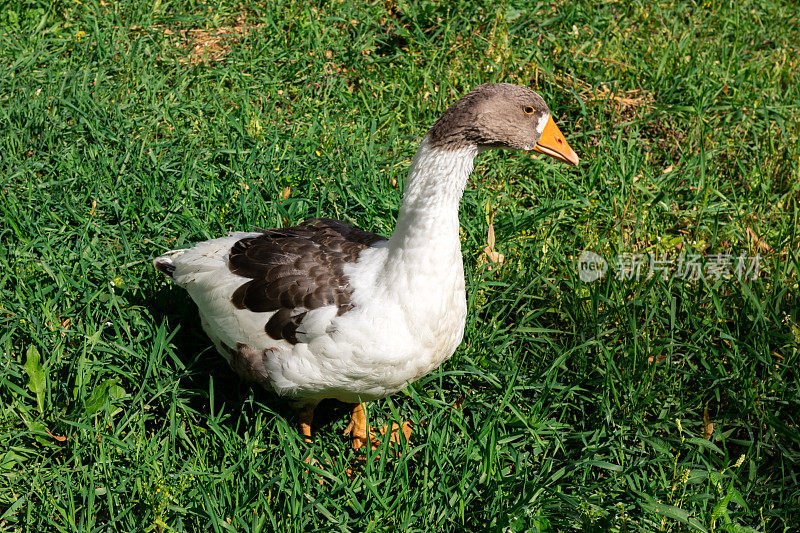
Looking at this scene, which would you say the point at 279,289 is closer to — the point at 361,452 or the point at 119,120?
the point at 361,452

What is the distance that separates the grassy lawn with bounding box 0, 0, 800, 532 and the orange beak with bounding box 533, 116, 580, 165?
881 mm

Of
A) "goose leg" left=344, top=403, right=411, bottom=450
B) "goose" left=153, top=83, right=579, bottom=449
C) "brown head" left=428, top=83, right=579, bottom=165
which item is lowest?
"goose leg" left=344, top=403, right=411, bottom=450

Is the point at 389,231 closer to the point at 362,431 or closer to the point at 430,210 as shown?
the point at 362,431

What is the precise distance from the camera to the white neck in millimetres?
2689

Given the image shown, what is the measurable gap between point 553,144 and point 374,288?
902mm

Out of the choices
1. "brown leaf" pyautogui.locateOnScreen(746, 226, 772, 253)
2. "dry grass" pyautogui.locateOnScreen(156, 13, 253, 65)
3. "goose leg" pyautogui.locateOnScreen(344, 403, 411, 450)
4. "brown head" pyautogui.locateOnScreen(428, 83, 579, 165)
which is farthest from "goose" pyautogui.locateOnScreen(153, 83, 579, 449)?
"dry grass" pyautogui.locateOnScreen(156, 13, 253, 65)

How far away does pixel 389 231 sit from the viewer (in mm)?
4031

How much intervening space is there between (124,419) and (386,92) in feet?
8.89

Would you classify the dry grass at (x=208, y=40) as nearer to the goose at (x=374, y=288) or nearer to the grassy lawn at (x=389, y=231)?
the grassy lawn at (x=389, y=231)

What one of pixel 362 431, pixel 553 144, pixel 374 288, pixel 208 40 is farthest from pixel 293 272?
pixel 208 40

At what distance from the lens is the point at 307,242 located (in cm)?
316

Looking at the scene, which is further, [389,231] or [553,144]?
[389,231]

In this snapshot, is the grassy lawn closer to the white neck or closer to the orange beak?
the white neck

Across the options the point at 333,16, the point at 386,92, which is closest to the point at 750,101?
the point at 386,92
